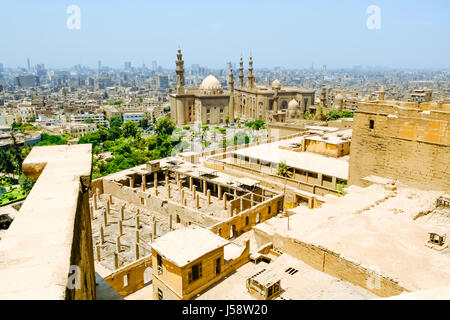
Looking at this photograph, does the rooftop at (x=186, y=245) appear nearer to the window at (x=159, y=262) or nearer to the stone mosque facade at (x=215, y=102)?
the window at (x=159, y=262)

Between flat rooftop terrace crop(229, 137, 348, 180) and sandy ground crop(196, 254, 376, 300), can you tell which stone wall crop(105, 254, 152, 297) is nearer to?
sandy ground crop(196, 254, 376, 300)

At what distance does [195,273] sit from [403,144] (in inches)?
495

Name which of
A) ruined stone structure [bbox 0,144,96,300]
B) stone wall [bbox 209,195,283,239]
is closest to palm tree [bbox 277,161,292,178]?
stone wall [bbox 209,195,283,239]

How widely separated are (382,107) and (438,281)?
10838 millimetres

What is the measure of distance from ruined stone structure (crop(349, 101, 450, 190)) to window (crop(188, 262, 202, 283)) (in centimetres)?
1135

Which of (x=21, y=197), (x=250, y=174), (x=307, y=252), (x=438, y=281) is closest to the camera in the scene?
(x=438, y=281)

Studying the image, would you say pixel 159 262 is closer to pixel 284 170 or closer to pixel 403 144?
pixel 403 144

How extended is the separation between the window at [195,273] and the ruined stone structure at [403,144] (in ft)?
37.2

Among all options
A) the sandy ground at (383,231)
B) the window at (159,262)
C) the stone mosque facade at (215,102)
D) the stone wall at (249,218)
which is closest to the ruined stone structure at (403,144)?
the sandy ground at (383,231)

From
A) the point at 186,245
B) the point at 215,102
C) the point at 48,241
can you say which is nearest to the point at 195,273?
the point at 186,245

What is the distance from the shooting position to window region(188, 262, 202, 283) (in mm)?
11484

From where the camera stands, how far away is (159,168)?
31.6m
